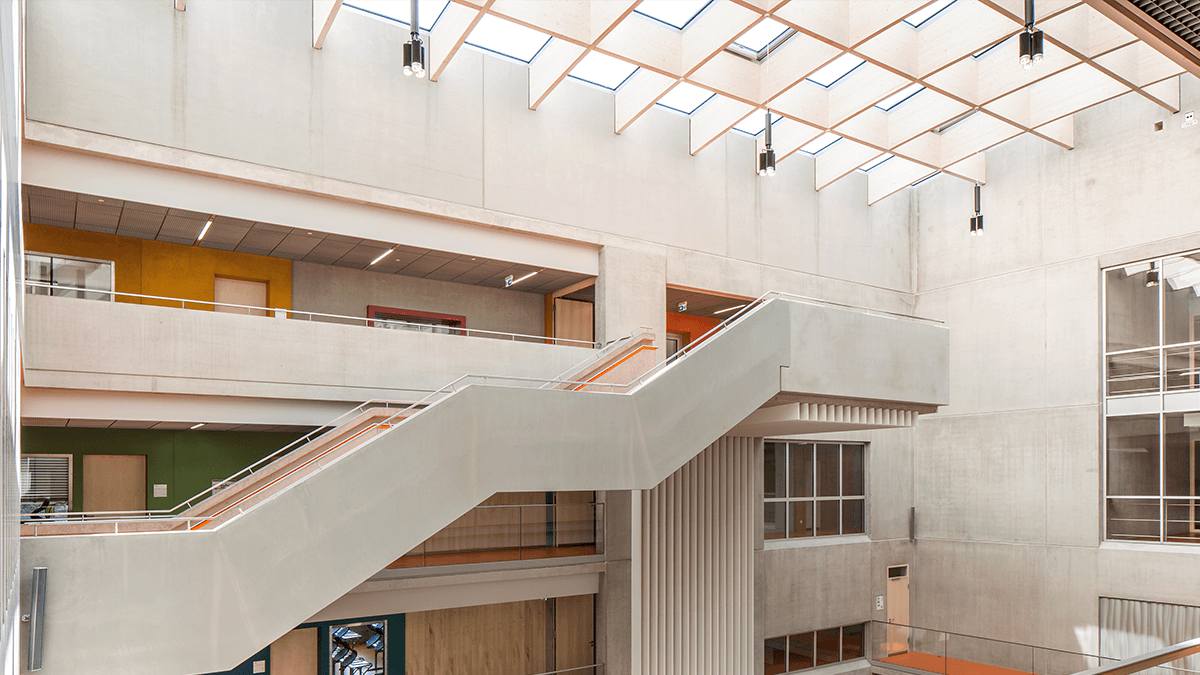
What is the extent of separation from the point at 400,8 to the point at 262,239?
6205mm

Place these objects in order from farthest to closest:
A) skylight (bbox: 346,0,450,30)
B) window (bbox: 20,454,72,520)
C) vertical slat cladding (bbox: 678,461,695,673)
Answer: vertical slat cladding (bbox: 678,461,695,673) < skylight (bbox: 346,0,450,30) < window (bbox: 20,454,72,520)

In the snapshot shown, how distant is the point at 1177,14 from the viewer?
3.77 metres

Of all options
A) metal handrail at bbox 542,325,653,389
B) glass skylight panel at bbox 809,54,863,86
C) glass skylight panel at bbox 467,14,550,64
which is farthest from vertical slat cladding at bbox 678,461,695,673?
glass skylight panel at bbox 809,54,863,86

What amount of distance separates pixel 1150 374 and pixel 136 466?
26.1 meters

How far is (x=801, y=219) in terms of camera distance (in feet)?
87.0

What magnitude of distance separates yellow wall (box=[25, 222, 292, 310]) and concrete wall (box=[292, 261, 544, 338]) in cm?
59

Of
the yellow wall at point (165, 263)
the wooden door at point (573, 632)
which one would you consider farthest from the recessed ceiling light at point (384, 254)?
the wooden door at point (573, 632)

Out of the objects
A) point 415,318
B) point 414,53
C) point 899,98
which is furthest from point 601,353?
point 899,98

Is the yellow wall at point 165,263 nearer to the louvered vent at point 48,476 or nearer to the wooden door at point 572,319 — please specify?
the louvered vent at point 48,476

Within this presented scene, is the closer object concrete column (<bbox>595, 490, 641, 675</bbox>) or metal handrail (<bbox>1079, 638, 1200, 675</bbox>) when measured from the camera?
metal handrail (<bbox>1079, 638, 1200, 675</bbox>)

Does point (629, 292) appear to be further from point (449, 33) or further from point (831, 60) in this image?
Result: point (449, 33)

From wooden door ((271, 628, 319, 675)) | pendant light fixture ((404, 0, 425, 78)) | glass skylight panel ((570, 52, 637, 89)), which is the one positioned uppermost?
glass skylight panel ((570, 52, 637, 89))

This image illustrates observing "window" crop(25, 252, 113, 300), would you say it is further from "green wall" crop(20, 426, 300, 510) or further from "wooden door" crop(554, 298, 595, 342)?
"wooden door" crop(554, 298, 595, 342)

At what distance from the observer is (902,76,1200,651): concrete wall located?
22891 mm
